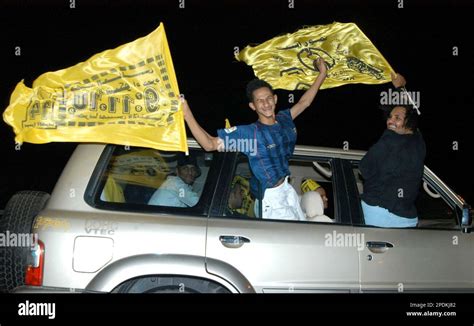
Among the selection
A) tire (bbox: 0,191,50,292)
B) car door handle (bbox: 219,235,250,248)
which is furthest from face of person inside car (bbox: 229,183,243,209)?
tire (bbox: 0,191,50,292)

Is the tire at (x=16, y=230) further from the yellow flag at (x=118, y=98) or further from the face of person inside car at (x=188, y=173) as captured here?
the face of person inside car at (x=188, y=173)

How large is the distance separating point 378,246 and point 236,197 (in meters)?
1.09

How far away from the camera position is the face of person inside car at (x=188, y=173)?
4.36 m

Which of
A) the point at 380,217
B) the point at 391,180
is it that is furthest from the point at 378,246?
the point at 391,180

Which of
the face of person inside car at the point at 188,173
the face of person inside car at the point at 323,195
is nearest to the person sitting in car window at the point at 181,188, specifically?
the face of person inside car at the point at 188,173

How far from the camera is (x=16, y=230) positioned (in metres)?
4.37

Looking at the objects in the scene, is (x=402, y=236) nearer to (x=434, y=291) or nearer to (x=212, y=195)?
(x=434, y=291)

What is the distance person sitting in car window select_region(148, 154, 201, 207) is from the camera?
13.9 feet

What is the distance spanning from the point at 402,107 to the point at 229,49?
13.5 m

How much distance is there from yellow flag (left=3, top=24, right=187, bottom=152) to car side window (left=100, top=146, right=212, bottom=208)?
33 centimetres

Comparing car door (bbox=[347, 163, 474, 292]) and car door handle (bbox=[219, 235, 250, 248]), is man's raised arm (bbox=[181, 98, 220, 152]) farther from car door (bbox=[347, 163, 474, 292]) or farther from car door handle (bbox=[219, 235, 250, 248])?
car door (bbox=[347, 163, 474, 292])

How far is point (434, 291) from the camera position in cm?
436

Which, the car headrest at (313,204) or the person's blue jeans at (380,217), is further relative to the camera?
the car headrest at (313,204)

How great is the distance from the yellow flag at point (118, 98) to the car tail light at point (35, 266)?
29.5 inches
